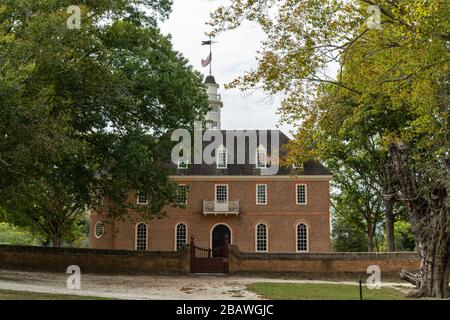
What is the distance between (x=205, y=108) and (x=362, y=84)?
441 inches

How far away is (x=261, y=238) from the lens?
39719 millimetres

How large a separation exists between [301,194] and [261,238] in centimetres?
452

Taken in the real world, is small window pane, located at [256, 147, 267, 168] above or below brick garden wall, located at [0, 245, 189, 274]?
above

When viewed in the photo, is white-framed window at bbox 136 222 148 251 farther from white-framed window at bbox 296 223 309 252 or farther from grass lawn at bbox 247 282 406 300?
grass lawn at bbox 247 282 406 300

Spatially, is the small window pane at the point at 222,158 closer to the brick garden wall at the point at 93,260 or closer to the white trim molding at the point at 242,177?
the white trim molding at the point at 242,177

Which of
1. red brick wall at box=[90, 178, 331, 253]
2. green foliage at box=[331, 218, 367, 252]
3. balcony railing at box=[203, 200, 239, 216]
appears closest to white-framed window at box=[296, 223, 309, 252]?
red brick wall at box=[90, 178, 331, 253]

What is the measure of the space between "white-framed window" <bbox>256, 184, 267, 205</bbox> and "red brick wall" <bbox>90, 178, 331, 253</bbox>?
242mm

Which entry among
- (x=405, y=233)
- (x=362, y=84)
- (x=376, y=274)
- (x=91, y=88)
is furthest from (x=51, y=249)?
(x=405, y=233)

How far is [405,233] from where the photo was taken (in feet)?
173

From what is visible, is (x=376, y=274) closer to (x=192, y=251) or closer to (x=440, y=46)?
(x=192, y=251)

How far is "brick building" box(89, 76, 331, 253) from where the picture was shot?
129 ft

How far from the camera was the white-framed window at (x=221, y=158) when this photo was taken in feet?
136
